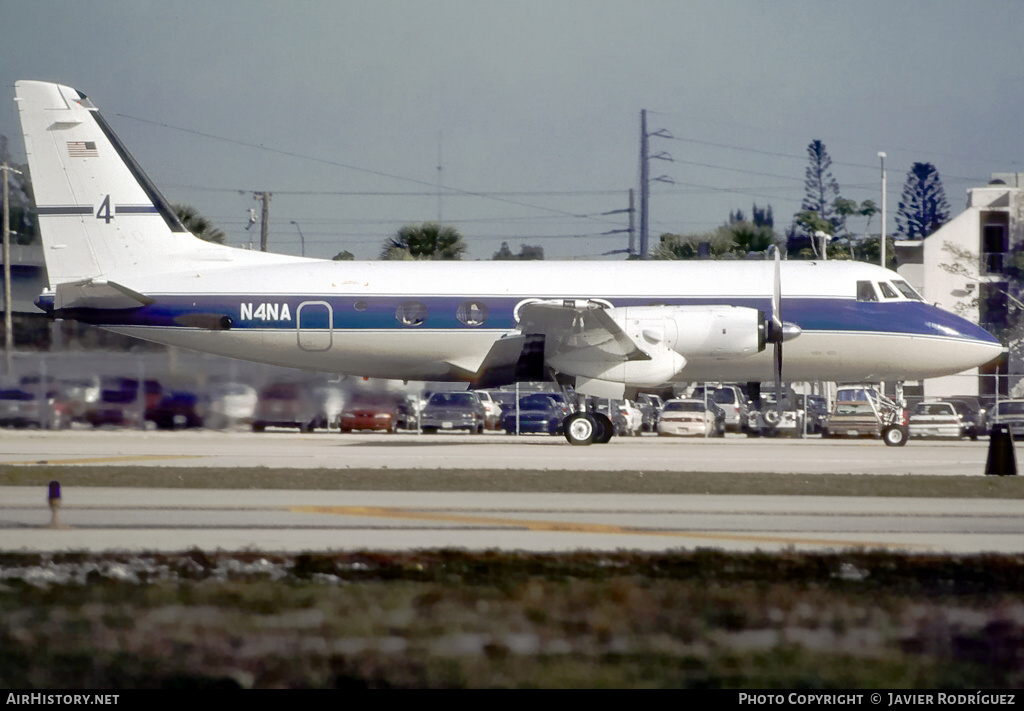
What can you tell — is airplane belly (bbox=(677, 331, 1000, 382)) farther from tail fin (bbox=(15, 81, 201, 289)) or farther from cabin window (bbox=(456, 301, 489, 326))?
tail fin (bbox=(15, 81, 201, 289))

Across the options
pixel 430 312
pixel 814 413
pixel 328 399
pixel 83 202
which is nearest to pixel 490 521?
pixel 430 312

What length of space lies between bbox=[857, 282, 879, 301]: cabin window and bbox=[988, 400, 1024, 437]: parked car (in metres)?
12.9

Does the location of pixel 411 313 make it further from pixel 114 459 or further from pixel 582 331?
pixel 114 459

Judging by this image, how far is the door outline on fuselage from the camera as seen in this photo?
29516 mm

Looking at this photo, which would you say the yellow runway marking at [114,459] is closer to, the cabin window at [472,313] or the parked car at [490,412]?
the cabin window at [472,313]

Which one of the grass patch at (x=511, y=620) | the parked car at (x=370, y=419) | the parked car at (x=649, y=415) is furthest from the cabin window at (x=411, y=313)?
the grass patch at (x=511, y=620)

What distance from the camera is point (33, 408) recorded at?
3108cm

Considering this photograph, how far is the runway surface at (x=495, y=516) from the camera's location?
1290 centimetres

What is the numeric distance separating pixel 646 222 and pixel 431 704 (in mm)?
68133

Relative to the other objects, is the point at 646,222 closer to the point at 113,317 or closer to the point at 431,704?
the point at 113,317

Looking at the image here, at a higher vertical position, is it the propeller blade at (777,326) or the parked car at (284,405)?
the propeller blade at (777,326)

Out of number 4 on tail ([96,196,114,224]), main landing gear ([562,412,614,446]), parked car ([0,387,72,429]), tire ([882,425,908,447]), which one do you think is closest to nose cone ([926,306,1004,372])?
tire ([882,425,908,447])

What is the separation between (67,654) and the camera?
24.9ft

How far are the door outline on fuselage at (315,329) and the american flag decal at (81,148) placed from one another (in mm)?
6774
